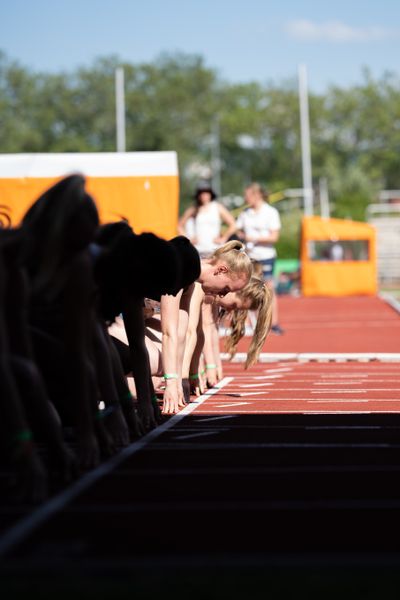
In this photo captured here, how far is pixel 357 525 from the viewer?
4633 millimetres

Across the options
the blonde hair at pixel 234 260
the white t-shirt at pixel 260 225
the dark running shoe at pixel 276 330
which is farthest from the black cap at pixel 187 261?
the dark running shoe at pixel 276 330

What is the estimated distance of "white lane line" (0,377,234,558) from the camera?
14.3 ft

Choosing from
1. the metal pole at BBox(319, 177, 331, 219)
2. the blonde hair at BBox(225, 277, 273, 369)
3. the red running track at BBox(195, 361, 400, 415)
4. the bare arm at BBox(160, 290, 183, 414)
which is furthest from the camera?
the metal pole at BBox(319, 177, 331, 219)

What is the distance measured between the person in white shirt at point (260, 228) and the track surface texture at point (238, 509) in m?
8.98

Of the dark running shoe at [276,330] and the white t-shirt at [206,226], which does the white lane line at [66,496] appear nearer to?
the white t-shirt at [206,226]

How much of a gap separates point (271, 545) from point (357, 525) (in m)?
0.47

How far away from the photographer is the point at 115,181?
13.4 metres

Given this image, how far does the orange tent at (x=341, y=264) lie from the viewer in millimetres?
33531

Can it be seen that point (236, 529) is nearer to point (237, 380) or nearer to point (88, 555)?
point (88, 555)

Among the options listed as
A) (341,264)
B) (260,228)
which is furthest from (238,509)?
(341,264)

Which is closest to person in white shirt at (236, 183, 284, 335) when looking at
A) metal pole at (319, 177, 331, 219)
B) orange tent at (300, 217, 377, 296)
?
orange tent at (300, 217, 377, 296)

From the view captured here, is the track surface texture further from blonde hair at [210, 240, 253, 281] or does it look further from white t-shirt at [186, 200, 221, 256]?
white t-shirt at [186, 200, 221, 256]

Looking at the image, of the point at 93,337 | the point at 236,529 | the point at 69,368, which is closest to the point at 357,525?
the point at 236,529

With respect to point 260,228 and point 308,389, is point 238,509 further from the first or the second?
point 260,228
